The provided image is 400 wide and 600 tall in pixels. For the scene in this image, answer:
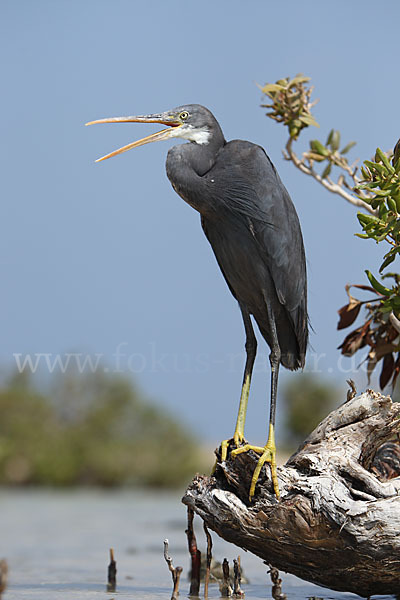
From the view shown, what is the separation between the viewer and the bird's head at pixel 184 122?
471cm

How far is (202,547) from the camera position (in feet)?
27.0

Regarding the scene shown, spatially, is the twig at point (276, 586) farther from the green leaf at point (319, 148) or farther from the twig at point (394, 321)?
the green leaf at point (319, 148)

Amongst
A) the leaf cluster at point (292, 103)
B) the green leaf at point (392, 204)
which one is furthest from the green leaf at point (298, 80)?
the green leaf at point (392, 204)

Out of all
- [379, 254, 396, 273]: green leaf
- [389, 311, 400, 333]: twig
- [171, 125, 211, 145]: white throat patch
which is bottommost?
[389, 311, 400, 333]: twig

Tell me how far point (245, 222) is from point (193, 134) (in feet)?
2.13

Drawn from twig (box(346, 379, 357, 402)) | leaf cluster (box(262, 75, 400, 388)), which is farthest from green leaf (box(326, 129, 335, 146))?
twig (box(346, 379, 357, 402))

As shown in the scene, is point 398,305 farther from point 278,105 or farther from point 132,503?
point 132,503

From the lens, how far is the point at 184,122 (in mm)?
4746

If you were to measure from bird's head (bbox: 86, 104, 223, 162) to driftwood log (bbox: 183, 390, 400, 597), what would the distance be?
70.1 inches

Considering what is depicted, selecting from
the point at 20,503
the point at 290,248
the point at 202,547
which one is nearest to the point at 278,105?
the point at 290,248

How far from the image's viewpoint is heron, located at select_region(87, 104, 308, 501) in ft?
14.7

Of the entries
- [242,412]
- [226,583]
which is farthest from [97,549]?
[242,412]

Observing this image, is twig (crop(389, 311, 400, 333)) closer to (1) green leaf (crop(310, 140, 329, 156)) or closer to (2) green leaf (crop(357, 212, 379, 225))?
(2) green leaf (crop(357, 212, 379, 225))

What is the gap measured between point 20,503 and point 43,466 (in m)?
3.99
